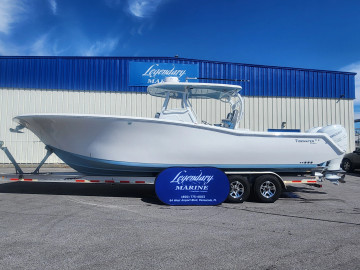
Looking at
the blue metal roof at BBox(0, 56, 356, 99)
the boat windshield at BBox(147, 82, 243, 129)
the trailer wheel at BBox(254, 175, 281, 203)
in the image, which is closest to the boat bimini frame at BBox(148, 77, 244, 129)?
the boat windshield at BBox(147, 82, 243, 129)

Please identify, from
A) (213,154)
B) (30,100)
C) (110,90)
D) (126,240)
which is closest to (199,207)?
(213,154)

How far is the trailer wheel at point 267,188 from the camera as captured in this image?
6.03m

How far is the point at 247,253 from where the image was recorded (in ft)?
10.6

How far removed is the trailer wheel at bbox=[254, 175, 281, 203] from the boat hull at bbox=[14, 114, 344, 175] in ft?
0.92

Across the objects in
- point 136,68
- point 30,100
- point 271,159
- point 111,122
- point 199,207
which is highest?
point 136,68

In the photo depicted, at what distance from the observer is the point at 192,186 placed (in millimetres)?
5703

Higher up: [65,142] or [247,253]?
[65,142]

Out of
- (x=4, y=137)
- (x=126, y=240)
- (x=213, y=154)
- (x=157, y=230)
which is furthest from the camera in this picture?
(x=4, y=137)

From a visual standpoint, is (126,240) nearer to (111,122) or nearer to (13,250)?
(13,250)

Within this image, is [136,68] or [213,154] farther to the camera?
[136,68]

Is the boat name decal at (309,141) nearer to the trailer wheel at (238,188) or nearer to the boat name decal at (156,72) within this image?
the trailer wheel at (238,188)

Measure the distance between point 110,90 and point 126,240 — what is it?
10.5 metres

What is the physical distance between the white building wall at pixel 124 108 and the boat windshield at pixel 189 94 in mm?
6258

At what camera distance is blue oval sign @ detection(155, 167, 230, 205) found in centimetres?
567
